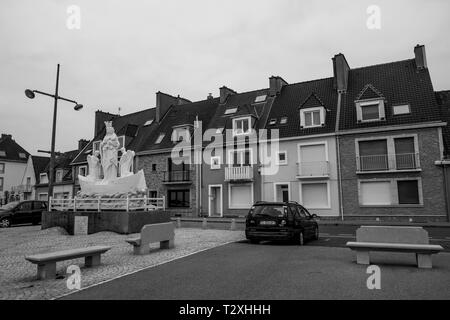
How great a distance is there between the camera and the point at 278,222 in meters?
12.0

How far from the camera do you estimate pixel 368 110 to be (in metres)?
25.4

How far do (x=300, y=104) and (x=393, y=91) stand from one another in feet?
22.5

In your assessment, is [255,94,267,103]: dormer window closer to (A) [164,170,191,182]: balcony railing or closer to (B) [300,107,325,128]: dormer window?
(B) [300,107,325,128]: dormer window

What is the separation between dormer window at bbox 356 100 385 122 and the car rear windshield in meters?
15.6

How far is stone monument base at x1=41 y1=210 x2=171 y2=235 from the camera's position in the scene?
15156mm

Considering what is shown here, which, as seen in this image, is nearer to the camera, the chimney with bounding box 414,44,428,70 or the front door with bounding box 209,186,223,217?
the chimney with bounding box 414,44,428,70

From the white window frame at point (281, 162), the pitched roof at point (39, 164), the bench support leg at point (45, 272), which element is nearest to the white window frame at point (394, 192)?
the white window frame at point (281, 162)

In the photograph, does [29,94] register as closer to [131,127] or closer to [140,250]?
[140,250]

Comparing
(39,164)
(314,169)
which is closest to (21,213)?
(314,169)

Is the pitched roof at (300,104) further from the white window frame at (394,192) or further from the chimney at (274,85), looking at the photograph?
the white window frame at (394,192)

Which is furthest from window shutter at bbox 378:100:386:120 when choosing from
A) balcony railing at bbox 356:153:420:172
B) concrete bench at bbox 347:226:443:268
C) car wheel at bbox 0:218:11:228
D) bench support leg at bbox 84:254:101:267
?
car wheel at bbox 0:218:11:228

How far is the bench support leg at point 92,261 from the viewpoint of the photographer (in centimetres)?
822

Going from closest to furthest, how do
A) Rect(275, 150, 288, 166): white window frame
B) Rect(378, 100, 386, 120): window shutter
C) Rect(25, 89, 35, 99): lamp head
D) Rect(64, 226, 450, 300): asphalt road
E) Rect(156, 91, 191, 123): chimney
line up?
Rect(64, 226, 450, 300): asphalt road
Rect(25, 89, 35, 99): lamp head
Rect(378, 100, 386, 120): window shutter
Rect(275, 150, 288, 166): white window frame
Rect(156, 91, 191, 123): chimney

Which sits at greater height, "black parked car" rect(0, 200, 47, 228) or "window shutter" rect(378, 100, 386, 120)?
"window shutter" rect(378, 100, 386, 120)
